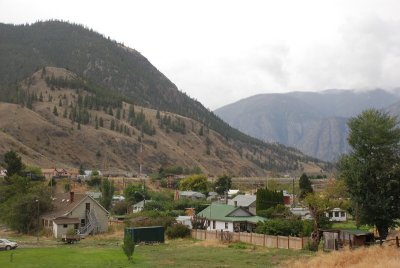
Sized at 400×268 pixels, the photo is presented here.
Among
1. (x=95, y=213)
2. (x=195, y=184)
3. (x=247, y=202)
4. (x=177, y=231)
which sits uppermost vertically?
(x=195, y=184)

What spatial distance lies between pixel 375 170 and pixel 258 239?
14270 millimetres

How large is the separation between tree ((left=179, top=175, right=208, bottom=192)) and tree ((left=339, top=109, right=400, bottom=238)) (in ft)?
243

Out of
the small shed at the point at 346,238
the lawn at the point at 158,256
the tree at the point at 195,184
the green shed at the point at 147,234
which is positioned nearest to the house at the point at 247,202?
the green shed at the point at 147,234

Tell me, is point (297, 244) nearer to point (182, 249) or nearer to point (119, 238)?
point (182, 249)

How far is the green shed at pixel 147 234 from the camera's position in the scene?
5431 cm

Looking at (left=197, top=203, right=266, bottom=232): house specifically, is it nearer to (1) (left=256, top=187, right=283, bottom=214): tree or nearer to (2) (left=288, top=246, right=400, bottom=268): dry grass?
(1) (left=256, top=187, right=283, bottom=214): tree

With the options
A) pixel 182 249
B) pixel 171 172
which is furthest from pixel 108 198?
pixel 171 172

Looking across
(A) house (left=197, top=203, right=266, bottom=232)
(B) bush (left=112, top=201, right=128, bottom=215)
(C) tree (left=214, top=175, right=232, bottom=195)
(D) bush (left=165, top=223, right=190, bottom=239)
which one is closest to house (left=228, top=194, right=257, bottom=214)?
(A) house (left=197, top=203, right=266, bottom=232)

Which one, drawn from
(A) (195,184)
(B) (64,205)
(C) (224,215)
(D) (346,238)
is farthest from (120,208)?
(D) (346,238)

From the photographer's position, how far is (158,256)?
1620 inches

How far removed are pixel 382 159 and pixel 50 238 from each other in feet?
129

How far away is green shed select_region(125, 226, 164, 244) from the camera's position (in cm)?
5431

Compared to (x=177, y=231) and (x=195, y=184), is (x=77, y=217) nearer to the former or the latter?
(x=177, y=231)

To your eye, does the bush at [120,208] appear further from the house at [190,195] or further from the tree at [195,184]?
the tree at [195,184]
